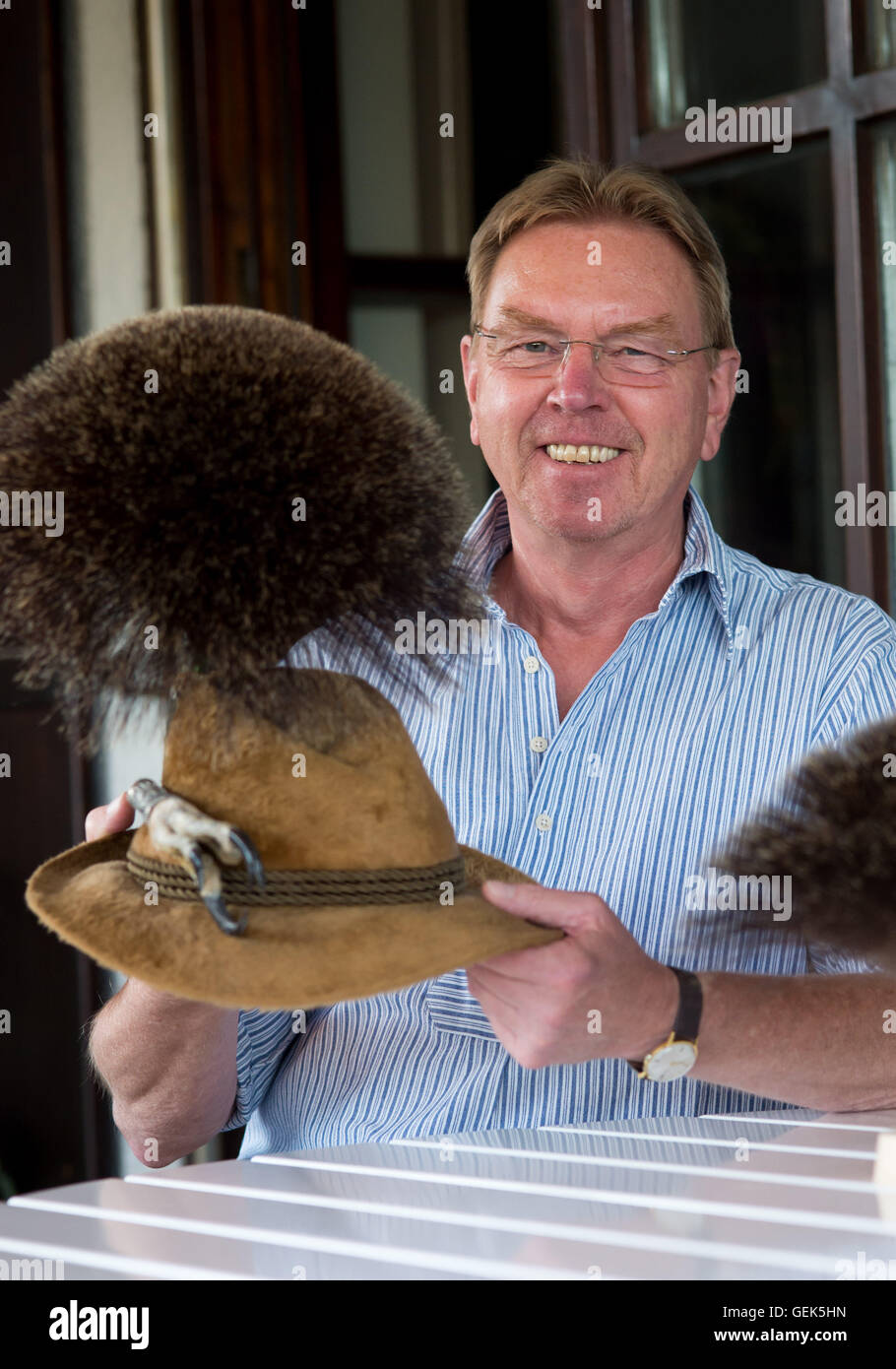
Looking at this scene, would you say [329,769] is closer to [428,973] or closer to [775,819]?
[428,973]

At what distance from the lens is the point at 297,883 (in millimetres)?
960

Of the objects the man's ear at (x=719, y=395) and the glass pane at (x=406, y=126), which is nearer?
the man's ear at (x=719, y=395)

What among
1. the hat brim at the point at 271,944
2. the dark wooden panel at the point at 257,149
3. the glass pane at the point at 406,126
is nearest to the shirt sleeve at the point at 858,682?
the hat brim at the point at 271,944

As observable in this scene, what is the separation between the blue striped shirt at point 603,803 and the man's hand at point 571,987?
0.24 metres

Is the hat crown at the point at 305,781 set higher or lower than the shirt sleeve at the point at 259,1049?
higher

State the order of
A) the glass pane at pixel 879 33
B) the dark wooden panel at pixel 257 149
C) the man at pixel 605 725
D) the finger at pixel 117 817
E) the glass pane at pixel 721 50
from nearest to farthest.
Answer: the finger at pixel 117 817, the man at pixel 605 725, the glass pane at pixel 879 33, the glass pane at pixel 721 50, the dark wooden panel at pixel 257 149

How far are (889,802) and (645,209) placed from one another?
0.96m

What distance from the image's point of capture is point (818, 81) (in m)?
2.12

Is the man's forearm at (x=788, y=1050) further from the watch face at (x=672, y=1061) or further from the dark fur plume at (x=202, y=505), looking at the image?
the dark fur plume at (x=202, y=505)

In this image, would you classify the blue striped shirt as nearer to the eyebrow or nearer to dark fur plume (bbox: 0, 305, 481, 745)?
the eyebrow

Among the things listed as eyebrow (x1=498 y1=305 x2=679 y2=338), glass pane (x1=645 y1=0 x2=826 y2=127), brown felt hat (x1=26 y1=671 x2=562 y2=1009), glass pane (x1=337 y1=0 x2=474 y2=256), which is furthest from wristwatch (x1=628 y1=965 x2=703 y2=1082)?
glass pane (x1=337 y1=0 x2=474 y2=256)

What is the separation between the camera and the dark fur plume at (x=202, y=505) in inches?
35.4

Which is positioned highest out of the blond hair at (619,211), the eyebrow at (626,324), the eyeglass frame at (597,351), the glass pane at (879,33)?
the glass pane at (879,33)

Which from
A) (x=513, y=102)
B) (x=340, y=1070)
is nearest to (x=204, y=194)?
(x=513, y=102)
